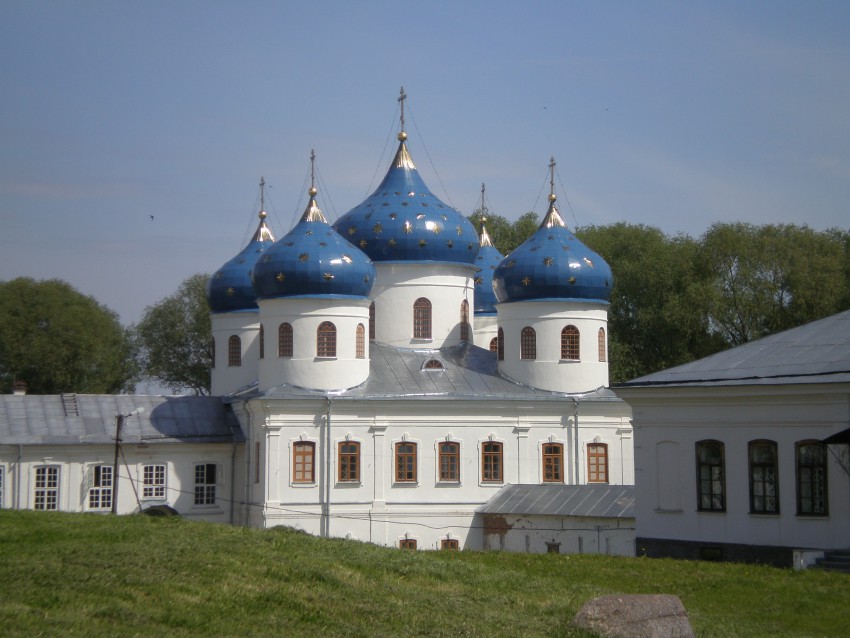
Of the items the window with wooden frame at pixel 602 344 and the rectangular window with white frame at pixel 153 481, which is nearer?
the rectangular window with white frame at pixel 153 481

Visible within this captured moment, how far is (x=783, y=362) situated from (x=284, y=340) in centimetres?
1520

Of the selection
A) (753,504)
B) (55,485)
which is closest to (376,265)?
(55,485)

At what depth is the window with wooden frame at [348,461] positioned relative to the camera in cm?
3572

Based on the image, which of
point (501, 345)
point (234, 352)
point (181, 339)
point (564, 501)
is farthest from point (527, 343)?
point (181, 339)

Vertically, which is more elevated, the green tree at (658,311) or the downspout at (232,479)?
the green tree at (658,311)

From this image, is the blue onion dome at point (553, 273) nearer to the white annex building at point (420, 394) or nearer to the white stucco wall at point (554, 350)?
the white annex building at point (420, 394)

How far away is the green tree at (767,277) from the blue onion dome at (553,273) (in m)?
13.6

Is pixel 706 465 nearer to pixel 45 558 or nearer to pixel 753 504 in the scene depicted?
pixel 753 504

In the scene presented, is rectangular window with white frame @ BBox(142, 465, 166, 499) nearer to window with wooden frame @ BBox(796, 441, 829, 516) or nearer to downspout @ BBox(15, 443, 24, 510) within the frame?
downspout @ BBox(15, 443, 24, 510)

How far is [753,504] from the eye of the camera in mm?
25328

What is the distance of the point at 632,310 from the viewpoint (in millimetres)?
56156

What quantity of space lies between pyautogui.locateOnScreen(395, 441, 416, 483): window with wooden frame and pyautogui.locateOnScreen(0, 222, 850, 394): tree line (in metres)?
18.4

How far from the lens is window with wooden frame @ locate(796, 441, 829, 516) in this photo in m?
24.2

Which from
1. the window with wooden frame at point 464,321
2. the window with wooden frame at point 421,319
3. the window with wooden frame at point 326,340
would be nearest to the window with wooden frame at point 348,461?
the window with wooden frame at point 326,340
